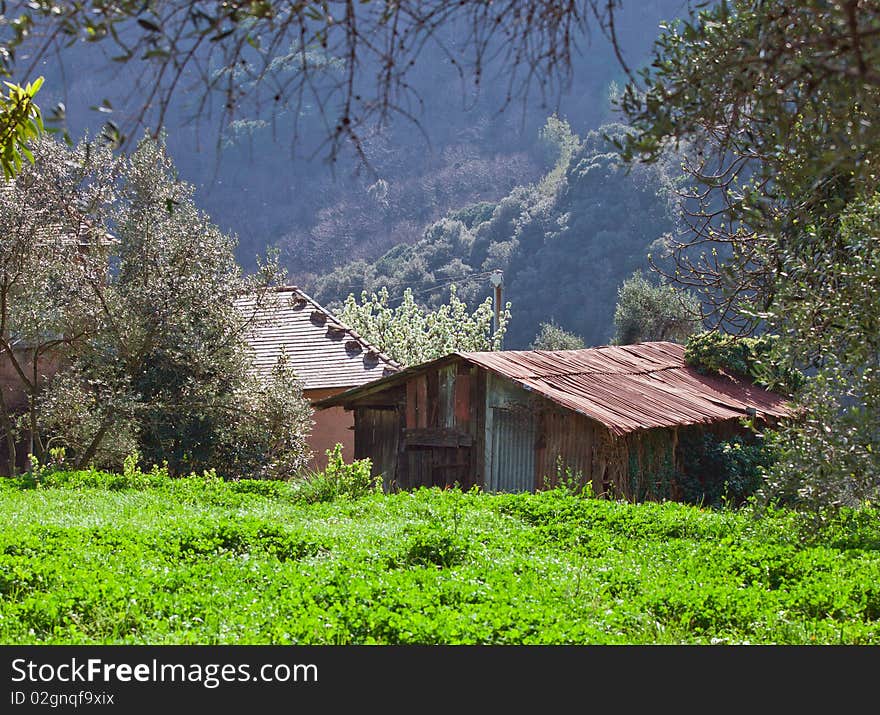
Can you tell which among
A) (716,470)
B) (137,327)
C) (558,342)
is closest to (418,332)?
(558,342)

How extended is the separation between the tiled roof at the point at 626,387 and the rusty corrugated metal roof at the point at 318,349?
7246 mm

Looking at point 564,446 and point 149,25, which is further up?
point 149,25

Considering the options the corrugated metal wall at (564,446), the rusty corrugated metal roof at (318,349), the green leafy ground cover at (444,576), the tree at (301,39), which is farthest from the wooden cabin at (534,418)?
the tree at (301,39)

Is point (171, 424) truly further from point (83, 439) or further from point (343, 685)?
point (343, 685)

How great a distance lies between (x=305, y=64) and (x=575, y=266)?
6590 centimetres

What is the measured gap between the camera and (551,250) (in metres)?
71.3

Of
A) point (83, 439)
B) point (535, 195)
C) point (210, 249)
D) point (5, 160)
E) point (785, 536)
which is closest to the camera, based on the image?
point (5, 160)

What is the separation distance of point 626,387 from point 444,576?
47.2 ft

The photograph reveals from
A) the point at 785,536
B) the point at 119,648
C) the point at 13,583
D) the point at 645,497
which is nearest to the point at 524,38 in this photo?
the point at 119,648

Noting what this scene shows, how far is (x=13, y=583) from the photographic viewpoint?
7.30 m

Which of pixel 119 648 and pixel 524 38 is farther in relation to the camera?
pixel 119 648

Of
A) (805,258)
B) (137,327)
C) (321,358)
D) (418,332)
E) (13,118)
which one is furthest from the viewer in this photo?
(418,332)

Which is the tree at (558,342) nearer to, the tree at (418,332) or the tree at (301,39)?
the tree at (418,332)

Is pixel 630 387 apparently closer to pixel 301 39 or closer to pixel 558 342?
pixel 301 39
